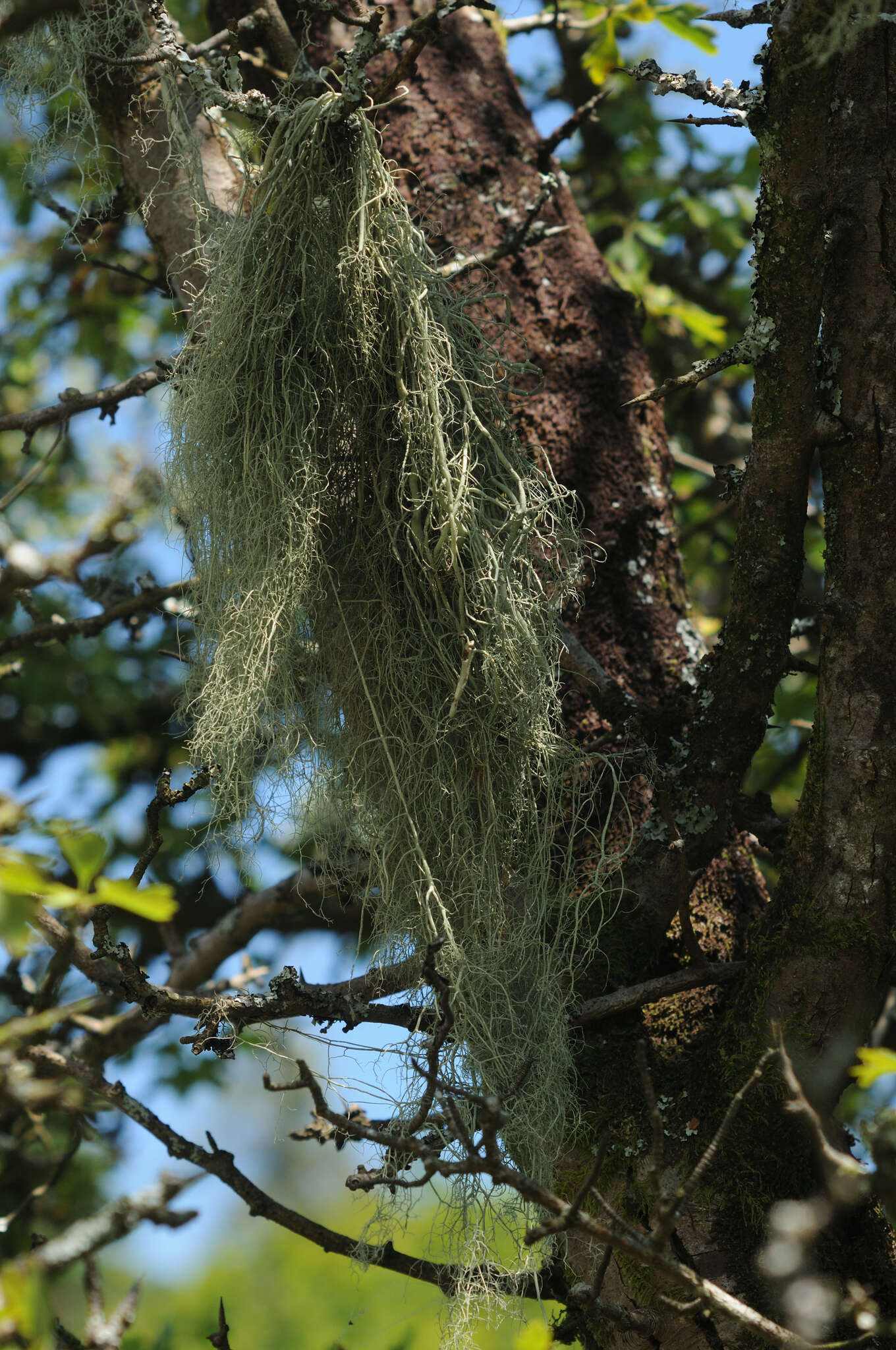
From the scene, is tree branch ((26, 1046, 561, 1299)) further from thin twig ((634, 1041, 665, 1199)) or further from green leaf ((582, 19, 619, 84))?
green leaf ((582, 19, 619, 84))

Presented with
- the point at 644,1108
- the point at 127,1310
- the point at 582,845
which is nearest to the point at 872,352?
the point at 582,845

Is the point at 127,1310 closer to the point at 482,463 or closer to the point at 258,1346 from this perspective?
the point at 482,463

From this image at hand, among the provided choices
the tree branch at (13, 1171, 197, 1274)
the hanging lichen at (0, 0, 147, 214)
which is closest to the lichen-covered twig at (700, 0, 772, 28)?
the hanging lichen at (0, 0, 147, 214)

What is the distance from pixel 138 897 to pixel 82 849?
2.9 inches

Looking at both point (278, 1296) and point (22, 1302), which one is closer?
point (22, 1302)

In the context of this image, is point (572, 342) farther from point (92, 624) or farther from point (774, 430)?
point (92, 624)

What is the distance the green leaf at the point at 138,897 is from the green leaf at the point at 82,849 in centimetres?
3

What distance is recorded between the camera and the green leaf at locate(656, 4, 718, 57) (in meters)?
2.70

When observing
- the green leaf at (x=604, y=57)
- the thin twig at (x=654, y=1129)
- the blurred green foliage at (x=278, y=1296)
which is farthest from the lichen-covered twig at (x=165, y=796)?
the blurred green foliage at (x=278, y=1296)

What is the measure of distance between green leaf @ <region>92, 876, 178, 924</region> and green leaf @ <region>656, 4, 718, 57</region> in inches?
99.8

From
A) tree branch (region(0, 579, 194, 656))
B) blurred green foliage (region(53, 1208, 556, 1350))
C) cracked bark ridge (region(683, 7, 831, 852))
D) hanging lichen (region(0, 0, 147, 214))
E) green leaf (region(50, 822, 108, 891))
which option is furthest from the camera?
blurred green foliage (region(53, 1208, 556, 1350))

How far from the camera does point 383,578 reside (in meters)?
1.64

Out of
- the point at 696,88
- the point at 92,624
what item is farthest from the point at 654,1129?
the point at 92,624

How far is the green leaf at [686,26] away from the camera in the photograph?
2701 mm
